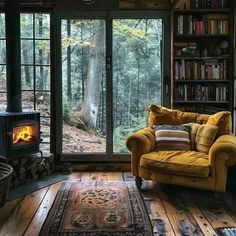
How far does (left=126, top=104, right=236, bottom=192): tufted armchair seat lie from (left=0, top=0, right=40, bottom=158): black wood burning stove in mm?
1268

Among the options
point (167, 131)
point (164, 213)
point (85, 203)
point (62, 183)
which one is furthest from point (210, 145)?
point (62, 183)

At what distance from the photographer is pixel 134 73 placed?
571cm

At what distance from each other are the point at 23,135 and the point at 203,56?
8.54ft

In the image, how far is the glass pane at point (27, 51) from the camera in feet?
18.2

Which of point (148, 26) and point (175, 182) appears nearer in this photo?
point (175, 182)

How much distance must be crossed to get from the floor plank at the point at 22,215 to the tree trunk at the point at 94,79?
1454mm

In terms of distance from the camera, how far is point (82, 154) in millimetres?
5699

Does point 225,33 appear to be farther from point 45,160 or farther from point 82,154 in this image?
point 45,160

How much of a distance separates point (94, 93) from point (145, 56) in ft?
2.90

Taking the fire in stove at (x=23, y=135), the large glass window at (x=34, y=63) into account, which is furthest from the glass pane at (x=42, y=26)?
the fire in stove at (x=23, y=135)

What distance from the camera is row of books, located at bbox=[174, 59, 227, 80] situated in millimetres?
5477

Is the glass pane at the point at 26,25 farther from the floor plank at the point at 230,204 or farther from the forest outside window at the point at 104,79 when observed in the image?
the floor plank at the point at 230,204

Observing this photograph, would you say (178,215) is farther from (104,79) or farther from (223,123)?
(104,79)

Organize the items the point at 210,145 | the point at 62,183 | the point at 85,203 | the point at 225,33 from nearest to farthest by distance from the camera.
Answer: the point at 85,203 < the point at 210,145 < the point at 62,183 < the point at 225,33
